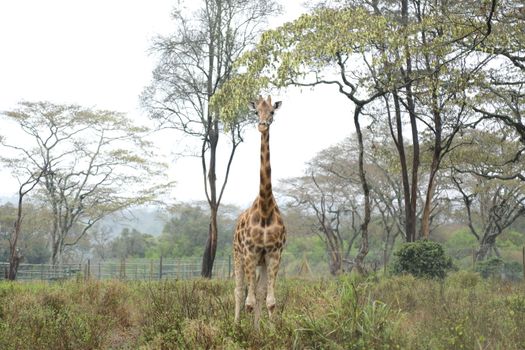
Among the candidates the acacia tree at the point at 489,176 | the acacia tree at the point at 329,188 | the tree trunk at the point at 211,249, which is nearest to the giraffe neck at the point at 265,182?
the acacia tree at the point at 489,176

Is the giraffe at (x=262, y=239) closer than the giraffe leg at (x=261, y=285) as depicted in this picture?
Yes

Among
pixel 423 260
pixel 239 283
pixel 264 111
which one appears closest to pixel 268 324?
pixel 239 283

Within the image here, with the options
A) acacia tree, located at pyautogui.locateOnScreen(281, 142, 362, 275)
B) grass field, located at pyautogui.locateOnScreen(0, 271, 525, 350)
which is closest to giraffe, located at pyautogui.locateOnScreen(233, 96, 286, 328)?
grass field, located at pyautogui.locateOnScreen(0, 271, 525, 350)

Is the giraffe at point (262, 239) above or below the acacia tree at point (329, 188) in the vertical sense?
below

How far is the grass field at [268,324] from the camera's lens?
5761 mm

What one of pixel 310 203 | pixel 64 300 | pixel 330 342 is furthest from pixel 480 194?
pixel 330 342

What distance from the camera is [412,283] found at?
51.9ft

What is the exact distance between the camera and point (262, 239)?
311 inches

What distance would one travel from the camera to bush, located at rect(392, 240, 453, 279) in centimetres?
1912

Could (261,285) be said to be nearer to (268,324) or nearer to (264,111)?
(268,324)

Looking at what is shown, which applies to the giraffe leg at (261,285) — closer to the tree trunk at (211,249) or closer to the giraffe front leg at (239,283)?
the giraffe front leg at (239,283)

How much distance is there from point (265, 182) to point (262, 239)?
84cm

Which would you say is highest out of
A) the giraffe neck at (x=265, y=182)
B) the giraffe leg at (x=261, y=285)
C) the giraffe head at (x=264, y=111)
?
the giraffe head at (x=264, y=111)

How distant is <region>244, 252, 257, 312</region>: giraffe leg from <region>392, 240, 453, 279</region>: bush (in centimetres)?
1238
